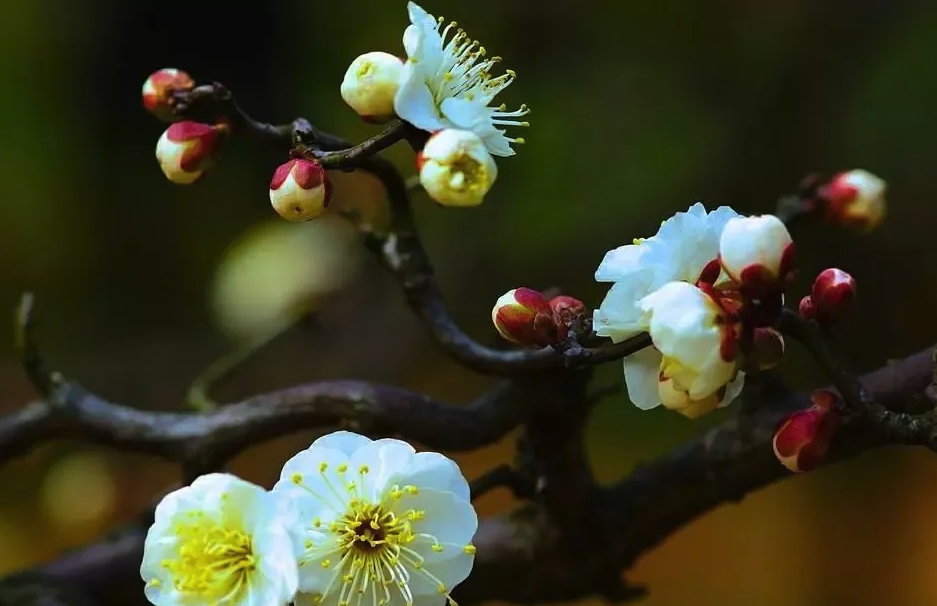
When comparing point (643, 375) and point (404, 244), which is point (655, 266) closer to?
point (643, 375)

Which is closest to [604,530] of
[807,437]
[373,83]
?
[807,437]

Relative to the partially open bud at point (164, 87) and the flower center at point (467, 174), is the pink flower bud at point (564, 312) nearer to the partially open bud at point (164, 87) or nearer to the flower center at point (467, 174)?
the flower center at point (467, 174)

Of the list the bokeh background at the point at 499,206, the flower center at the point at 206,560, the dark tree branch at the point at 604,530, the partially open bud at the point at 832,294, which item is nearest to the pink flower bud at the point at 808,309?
the partially open bud at the point at 832,294

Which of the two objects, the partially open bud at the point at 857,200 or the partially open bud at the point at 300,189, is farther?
the partially open bud at the point at 857,200

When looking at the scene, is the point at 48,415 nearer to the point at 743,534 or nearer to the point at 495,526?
the point at 495,526

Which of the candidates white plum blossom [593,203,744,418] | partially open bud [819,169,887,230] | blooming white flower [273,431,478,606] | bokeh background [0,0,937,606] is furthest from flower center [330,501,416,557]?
bokeh background [0,0,937,606]

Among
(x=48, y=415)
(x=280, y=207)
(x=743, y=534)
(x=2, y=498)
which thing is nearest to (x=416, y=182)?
(x=280, y=207)
